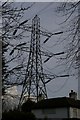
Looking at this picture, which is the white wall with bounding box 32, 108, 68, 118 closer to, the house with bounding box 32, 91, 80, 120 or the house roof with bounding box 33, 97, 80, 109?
the house with bounding box 32, 91, 80, 120

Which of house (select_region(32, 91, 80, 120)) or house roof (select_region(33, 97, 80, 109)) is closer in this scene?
house (select_region(32, 91, 80, 120))

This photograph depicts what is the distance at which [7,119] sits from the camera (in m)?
20.8

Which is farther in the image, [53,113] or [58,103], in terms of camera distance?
[58,103]

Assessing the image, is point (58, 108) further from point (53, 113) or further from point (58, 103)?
point (53, 113)

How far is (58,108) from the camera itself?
31.3 metres

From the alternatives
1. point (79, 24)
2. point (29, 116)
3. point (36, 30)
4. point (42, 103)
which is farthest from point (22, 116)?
point (79, 24)

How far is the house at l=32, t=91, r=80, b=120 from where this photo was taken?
30.6 meters

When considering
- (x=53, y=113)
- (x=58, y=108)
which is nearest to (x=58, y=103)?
(x=58, y=108)

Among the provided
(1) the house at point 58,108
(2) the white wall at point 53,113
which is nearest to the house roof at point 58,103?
(1) the house at point 58,108

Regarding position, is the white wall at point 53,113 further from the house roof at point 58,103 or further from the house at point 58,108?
the house roof at point 58,103

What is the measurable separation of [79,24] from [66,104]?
2278 cm

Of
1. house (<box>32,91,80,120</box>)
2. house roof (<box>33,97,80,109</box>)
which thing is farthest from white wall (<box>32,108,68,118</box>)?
house roof (<box>33,97,80,109</box>)

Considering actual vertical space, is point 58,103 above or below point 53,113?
above

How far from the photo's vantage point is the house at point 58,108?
1206 inches
